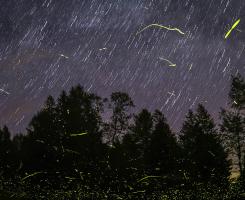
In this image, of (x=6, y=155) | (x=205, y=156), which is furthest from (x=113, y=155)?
(x=6, y=155)

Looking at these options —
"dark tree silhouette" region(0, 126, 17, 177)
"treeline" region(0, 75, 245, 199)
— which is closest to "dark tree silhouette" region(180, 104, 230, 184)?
"treeline" region(0, 75, 245, 199)

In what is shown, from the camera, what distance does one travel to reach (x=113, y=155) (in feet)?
107

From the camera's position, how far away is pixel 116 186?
3069cm

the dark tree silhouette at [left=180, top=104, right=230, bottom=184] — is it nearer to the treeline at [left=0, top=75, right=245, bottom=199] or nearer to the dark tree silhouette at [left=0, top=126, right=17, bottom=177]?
the treeline at [left=0, top=75, right=245, bottom=199]

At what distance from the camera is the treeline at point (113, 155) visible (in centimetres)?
3177

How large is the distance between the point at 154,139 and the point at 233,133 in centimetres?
1019

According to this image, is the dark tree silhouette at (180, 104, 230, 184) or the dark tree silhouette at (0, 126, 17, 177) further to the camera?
the dark tree silhouette at (0, 126, 17, 177)

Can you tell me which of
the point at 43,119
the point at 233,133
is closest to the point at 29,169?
the point at 43,119

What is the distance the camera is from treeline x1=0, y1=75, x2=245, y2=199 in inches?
1251

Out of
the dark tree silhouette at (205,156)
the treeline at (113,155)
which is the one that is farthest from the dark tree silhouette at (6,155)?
the dark tree silhouette at (205,156)

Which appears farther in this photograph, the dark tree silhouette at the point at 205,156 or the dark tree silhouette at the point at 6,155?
the dark tree silhouette at the point at 6,155

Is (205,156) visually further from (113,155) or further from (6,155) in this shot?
(6,155)

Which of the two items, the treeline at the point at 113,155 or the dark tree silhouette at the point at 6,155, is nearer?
the treeline at the point at 113,155

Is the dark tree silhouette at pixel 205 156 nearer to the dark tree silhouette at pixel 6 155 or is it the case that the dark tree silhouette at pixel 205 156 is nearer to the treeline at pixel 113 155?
the treeline at pixel 113 155
